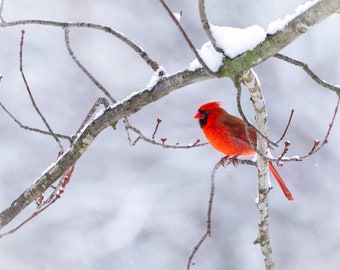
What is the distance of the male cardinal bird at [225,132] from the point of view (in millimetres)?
3941

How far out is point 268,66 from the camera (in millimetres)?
8453

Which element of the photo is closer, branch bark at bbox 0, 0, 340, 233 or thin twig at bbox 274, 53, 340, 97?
branch bark at bbox 0, 0, 340, 233

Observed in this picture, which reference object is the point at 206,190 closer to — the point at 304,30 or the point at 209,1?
the point at 209,1

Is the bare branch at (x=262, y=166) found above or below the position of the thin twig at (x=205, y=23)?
above

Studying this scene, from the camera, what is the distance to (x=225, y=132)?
13.2 ft

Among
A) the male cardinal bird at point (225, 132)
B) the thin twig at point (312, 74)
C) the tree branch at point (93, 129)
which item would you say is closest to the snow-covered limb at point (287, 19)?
the thin twig at point (312, 74)

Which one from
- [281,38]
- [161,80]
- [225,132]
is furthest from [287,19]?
[225,132]

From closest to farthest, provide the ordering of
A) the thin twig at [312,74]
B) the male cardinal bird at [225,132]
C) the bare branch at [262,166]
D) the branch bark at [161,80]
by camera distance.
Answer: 1. the branch bark at [161,80]
2. the thin twig at [312,74]
3. the bare branch at [262,166]
4. the male cardinal bird at [225,132]

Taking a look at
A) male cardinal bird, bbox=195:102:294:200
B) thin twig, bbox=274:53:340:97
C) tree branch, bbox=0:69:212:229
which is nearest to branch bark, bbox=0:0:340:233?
tree branch, bbox=0:69:212:229

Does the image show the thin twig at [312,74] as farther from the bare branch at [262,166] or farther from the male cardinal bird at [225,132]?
the male cardinal bird at [225,132]

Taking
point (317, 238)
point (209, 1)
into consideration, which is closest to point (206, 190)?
point (317, 238)

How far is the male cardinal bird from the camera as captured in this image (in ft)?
12.9

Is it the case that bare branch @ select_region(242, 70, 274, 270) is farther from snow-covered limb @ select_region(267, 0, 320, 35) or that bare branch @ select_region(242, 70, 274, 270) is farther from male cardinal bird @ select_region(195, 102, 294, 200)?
male cardinal bird @ select_region(195, 102, 294, 200)

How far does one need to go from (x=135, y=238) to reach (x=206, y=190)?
0.97 metres
